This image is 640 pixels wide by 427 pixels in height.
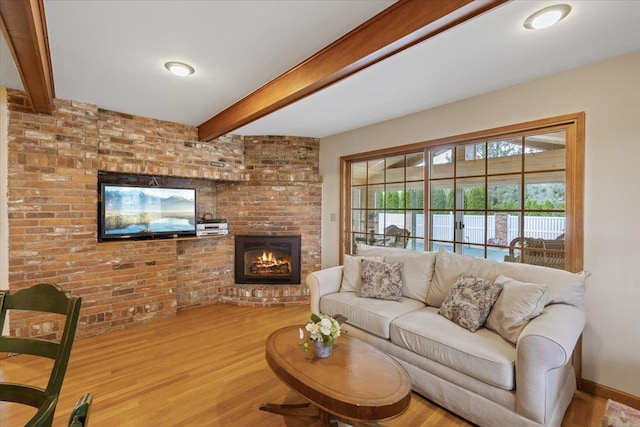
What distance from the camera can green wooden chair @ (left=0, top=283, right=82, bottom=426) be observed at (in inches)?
43.7

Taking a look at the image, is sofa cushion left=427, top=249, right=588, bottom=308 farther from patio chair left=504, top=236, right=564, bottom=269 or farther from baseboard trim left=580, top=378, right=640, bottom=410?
baseboard trim left=580, top=378, right=640, bottom=410

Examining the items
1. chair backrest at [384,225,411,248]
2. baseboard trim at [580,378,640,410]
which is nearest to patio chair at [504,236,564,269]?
baseboard trim at [580,378,640,410]

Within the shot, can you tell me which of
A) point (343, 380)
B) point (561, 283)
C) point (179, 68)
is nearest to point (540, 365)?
point (561, 283)

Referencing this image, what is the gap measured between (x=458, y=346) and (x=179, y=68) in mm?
2822

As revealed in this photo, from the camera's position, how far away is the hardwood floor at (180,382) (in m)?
Result: 1.95

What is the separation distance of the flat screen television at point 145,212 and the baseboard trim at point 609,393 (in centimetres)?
424

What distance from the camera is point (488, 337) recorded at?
6.70ft

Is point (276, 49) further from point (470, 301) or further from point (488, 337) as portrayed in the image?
point (488, 337)

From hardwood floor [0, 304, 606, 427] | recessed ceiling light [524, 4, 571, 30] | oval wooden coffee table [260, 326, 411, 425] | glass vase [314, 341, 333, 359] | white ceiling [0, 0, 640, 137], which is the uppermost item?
white ceiling [0, 0, 640, 137]

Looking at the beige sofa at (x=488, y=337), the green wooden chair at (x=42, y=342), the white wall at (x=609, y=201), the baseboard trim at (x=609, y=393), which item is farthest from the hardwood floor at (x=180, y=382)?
the green wooden chair at (x=42, y=342)

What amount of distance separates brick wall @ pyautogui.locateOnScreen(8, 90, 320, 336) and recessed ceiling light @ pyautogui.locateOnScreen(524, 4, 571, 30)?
3081 mm

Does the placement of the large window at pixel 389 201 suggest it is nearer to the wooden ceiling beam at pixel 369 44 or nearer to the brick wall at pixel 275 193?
the brick wall at pixel 275 193

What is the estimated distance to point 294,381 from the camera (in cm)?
164

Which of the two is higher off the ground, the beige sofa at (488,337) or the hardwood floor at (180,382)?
the beige sofa at (488,337)
